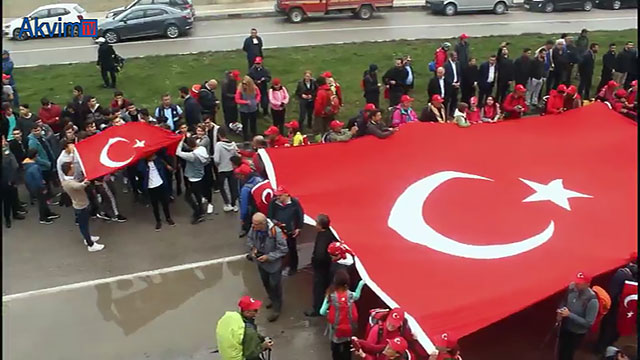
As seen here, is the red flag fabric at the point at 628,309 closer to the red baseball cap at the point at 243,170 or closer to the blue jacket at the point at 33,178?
the red baseball cap at the point at 243,170

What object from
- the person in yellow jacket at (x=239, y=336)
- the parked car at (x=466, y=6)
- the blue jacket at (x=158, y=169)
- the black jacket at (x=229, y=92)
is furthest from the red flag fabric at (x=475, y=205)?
the parked car at (x=466, y=6)

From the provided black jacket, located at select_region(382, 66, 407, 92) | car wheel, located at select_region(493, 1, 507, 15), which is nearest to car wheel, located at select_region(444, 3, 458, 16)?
car wheel, located at select_region(493, 1, 507, 15)

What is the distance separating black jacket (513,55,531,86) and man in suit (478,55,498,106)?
0.49 meters

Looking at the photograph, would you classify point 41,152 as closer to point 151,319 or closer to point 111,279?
point 111,279

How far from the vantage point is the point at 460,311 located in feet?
23.4

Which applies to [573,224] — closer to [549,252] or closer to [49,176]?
[549,252]

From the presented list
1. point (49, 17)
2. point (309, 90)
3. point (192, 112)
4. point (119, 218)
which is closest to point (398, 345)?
point (119, 218)

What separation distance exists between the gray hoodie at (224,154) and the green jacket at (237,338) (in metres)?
4.67

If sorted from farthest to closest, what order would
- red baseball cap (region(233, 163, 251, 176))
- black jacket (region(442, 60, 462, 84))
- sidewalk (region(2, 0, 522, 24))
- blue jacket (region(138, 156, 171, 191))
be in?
1. sidewalk (region(2, 0, 522, 24))
2. black jacket (region(442, 60, 462, 84))
3. blue jacket (region(138, 156, 171, 191))
4. red baseball cap (region(233, 163, 251, 176))

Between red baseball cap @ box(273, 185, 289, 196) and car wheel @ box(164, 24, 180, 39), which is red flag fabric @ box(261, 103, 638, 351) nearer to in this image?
red baseball cap @ box(273, 185, 289, 196)

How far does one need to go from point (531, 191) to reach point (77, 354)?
6530mm

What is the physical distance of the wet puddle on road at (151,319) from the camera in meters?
8.52

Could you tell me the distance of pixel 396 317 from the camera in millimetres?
6906

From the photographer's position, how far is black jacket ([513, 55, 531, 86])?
611 inches
